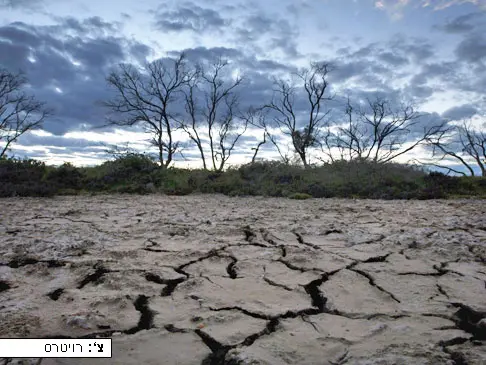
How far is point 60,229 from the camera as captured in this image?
4.88m

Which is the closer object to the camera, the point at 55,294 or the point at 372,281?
the point at 55,294

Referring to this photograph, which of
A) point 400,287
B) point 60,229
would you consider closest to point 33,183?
point 60,229

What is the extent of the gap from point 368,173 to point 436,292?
9.75 metres

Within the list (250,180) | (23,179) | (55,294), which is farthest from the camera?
(250,180)

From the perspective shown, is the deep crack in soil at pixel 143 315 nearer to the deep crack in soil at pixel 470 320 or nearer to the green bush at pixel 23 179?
the deep crack in soil at pixel 470 320
